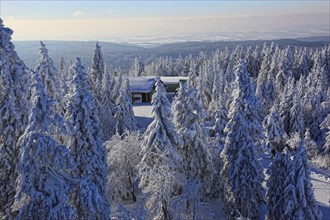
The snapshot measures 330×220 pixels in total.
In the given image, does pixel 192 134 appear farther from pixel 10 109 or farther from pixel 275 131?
pixel 275 131

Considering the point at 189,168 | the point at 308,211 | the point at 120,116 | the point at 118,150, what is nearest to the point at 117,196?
the point at 118,150

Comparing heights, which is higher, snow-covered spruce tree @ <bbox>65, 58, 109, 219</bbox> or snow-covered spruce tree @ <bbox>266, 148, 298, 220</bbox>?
snow-covered spruce tree @ <bbox>65, 58, 109, 219</bbox>

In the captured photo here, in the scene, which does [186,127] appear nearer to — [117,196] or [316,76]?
[117,196]

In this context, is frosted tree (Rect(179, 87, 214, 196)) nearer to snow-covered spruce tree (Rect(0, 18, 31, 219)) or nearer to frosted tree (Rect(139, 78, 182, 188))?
frosted tree (Rect(139, 78, 182, 188))

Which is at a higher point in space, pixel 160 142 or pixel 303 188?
pixel 160 142

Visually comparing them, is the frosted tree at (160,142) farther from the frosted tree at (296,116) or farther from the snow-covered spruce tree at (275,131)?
the frosted tree at (296,116)

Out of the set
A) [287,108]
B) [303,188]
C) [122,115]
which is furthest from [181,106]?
[287,108]

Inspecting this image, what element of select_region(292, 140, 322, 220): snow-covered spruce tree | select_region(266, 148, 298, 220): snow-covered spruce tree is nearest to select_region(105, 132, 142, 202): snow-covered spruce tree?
select_region(266, 148, 298, 220): snow-covered spruce tree

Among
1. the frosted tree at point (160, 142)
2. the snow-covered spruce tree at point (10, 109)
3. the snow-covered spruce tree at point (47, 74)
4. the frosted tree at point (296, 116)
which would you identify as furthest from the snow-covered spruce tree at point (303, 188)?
the frosted tree at point (296, 116)
